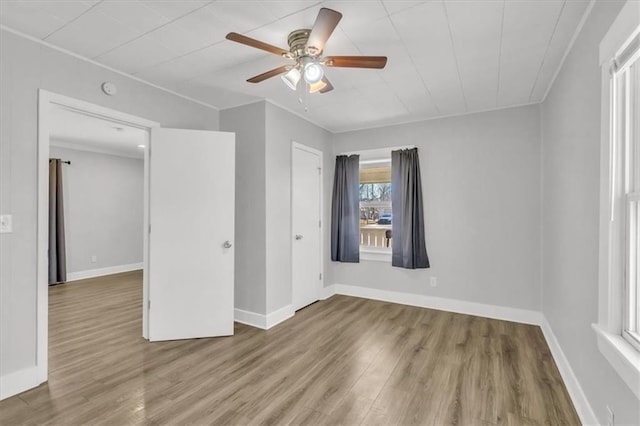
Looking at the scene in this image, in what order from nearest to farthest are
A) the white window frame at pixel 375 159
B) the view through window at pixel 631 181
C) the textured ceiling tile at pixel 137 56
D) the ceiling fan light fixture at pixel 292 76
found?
the view through window at pixel 631 181 < the ceiling fan light fixture at pixel 292 76 < the textured ceiling tile at pixel 137 56 < the white window frame at pixel 375 159

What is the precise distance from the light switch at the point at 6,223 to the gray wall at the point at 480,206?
398 cm

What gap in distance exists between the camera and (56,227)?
534cm

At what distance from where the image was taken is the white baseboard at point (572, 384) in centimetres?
175

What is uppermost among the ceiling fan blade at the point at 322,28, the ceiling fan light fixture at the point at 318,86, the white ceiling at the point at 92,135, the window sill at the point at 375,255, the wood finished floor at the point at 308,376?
the white ceiling at the point at 92,135

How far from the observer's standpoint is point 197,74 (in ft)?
9.18

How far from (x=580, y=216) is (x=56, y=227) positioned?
7236 mm

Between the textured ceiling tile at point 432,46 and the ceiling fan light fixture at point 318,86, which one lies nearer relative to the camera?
the textured ceiling tile at point 432,46

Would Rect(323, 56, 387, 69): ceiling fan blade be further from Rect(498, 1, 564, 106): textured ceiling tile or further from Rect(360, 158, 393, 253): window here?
Rect(360, 158, 393, 253): window

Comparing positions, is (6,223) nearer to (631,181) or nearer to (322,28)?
(322,28)

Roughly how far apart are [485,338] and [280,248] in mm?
2404

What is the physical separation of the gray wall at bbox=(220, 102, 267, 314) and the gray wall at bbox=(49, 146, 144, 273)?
13.9 ft

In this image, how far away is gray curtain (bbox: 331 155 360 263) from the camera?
4570 millimetres

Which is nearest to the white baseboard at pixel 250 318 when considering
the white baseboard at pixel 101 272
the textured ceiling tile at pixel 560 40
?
the textured ceiling tile at pixel 560 40

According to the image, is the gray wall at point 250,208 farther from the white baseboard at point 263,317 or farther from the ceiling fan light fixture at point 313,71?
the ceiling fan light fixture at point 313,71
